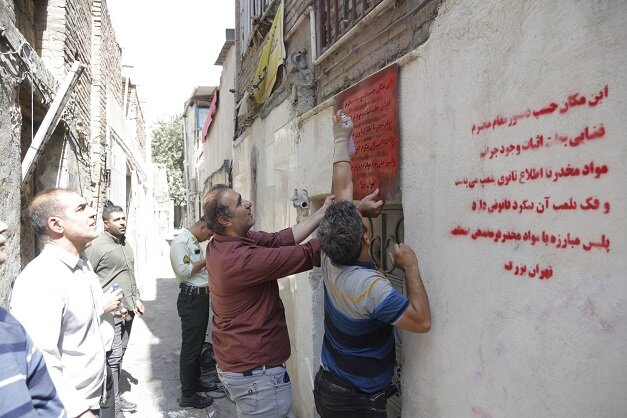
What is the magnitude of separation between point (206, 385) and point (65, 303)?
342 centimetres

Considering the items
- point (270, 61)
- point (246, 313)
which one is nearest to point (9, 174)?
point (246, 313)

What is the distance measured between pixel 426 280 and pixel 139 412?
3.88m

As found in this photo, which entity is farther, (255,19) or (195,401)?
(255,19)

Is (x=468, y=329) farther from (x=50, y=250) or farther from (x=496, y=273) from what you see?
(x=50, y=250)

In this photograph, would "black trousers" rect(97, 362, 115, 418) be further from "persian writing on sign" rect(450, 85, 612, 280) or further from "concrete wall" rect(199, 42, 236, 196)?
"concrete wall" rect(199, 42, 236, 196)

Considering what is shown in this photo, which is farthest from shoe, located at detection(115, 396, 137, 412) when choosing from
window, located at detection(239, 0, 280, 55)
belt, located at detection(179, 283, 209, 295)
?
window, located at detection(239, 0, 280, 55)

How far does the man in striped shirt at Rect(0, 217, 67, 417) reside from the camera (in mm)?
1313

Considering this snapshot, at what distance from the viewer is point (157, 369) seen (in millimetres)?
5945

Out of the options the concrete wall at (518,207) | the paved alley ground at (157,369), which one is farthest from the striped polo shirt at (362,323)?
the paved alley ground at (157,369)

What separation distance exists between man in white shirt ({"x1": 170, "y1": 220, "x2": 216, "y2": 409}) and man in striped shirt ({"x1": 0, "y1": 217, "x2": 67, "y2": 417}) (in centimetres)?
311

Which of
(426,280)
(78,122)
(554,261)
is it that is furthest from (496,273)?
(78,122)

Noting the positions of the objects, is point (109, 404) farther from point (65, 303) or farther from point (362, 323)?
point (362, 323)

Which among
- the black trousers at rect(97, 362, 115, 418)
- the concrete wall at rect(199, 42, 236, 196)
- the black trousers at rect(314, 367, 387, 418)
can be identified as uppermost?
the concrete wall at rect(199, 42, 236, 196)

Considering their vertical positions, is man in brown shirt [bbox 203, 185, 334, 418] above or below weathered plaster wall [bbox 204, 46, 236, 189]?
below
